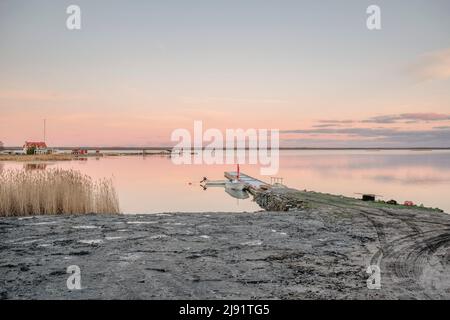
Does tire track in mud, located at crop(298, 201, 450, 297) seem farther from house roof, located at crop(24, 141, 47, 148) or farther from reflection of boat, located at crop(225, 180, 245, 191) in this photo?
house roof, located at crop(24, 141, 47, 148)

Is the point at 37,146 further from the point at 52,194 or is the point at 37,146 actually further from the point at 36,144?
the point at 52,194

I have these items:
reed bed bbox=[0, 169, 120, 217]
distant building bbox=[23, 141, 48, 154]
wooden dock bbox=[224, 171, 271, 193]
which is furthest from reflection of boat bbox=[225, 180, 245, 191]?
distant building bbox=[23, 141, 48, 154]

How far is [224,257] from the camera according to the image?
580 cm

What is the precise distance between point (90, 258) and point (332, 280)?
346 centimetres

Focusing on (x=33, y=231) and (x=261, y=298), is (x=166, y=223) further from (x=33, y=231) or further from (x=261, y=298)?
(x=261, y=298)

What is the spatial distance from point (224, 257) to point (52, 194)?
24.8 feet

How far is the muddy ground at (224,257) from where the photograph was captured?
4.38 m

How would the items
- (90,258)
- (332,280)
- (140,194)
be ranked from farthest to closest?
(140,194) < (90,258) < (332,280)

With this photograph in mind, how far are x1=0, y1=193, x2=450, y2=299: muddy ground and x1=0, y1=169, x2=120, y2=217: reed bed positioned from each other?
1933 mm

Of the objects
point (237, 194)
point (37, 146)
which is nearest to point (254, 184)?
point (237, 194)

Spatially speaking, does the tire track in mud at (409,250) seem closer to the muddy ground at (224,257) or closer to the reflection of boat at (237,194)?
the muddy ground at (224,257)

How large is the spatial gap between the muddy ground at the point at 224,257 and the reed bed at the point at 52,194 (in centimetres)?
193

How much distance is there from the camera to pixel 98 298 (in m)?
4.13
